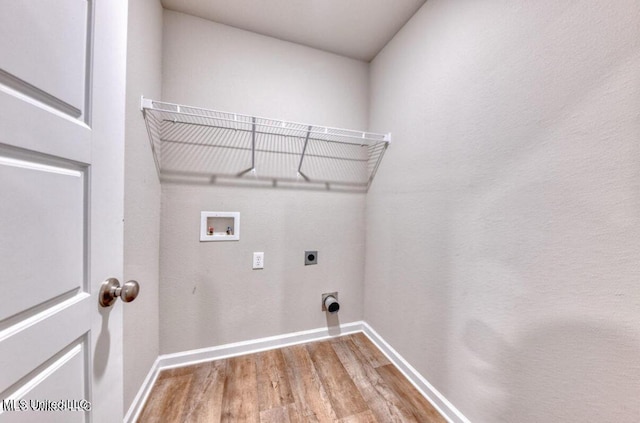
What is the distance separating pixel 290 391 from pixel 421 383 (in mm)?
764

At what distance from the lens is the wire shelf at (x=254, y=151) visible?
54.6 inches

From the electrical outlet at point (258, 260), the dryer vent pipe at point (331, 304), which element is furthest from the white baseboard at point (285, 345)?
the electrical outlet at point (258, 260)

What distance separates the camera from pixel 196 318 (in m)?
1.48

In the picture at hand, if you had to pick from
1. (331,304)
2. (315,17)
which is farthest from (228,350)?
(315,17)

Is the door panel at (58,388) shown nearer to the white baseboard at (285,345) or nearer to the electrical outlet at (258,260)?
the white baseboard at (285,345)

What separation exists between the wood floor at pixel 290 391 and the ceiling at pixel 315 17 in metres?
2.29

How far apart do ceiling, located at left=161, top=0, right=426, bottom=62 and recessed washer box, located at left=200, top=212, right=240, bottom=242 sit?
→ 129cm

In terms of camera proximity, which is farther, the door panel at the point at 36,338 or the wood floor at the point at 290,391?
the wood floor at the point at 290,391

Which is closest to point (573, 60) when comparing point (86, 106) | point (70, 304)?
point (86, 106)

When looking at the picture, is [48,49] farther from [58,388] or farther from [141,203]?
[141,203]

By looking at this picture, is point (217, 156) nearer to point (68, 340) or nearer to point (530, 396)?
point (68, 340)

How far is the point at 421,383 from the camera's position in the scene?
4.18 feet

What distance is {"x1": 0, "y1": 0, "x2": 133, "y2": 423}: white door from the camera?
1.28ft

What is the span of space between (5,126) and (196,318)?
1.43 m
